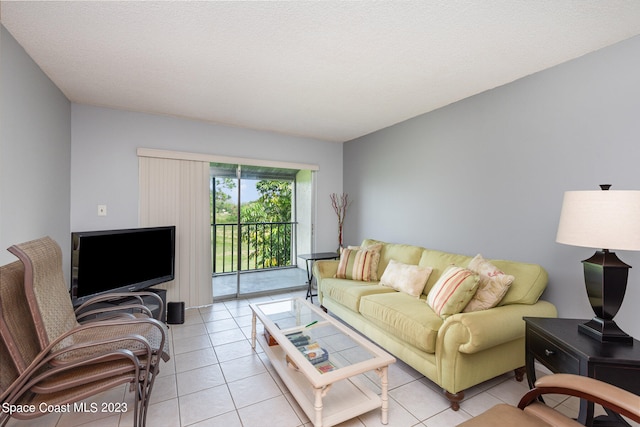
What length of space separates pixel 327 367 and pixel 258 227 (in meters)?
3.46

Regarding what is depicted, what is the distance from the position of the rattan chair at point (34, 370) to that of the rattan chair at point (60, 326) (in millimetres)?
39

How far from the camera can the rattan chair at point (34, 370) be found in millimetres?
1296

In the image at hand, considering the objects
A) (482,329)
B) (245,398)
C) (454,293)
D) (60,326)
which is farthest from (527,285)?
(60,326)

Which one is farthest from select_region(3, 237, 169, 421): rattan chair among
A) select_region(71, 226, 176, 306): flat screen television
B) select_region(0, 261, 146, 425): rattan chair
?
select_region(71, 226, 176, 306): flat screen television

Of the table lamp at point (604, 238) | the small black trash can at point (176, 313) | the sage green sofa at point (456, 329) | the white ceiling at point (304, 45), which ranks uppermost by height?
the white ceiling at point (304, 45)

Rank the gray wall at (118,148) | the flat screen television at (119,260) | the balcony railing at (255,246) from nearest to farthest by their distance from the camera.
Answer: the flat screen television at (119,260) < the gray wall at (118,148) < the balcony railing at (255,246)

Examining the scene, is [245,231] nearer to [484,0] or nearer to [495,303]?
[495,303]

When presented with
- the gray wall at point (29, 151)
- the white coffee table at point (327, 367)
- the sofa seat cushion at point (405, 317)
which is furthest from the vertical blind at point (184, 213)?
the sofa seat cushion at point (405, 317)

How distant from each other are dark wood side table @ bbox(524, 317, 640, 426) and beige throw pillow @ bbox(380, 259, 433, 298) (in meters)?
1.01

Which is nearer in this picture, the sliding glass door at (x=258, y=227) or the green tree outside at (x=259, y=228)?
the sliding glass door at (x=258, y=227)

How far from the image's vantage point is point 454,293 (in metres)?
2.09

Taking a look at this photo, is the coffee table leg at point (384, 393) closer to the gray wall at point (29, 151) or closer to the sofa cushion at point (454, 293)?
the sofa cushion at point (454, 293)

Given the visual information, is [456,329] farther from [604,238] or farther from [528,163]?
[528,163]

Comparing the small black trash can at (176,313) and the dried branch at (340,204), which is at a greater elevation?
the dried branch at (340,204)
